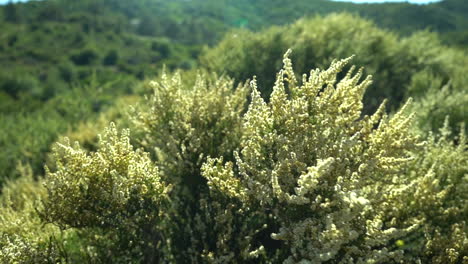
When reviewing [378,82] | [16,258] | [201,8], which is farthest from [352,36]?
[201,8]

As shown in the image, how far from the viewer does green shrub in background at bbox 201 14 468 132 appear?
18547mm

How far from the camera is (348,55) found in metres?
18.5

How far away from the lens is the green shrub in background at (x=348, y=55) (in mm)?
18547

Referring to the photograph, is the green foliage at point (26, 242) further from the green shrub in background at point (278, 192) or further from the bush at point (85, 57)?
the bush at point (85, 57)

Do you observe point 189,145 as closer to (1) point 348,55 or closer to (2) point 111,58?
(1) point 348,55

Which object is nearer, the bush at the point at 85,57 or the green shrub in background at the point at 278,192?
the green shrub in background at the point at 278,192

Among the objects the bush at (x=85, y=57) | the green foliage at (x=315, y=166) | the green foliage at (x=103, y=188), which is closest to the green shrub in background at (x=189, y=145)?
the green foliage at (x=103, y=188)

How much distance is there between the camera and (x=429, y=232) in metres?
9.02

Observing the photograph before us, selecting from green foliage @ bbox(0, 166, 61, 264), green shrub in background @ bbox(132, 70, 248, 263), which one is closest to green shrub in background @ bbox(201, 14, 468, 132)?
green shrub in background @ bbox(132, 70, 248, 263)

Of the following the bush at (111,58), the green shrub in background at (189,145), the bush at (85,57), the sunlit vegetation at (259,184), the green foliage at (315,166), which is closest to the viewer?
the green foliage at (315,166)

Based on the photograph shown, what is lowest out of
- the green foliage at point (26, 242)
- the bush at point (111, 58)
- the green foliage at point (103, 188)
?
the bush at point (111, 58)

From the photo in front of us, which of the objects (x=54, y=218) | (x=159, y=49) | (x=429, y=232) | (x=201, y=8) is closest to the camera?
(x=54, y=218)

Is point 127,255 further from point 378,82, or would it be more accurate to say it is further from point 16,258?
point 378,82

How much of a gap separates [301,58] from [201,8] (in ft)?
414
